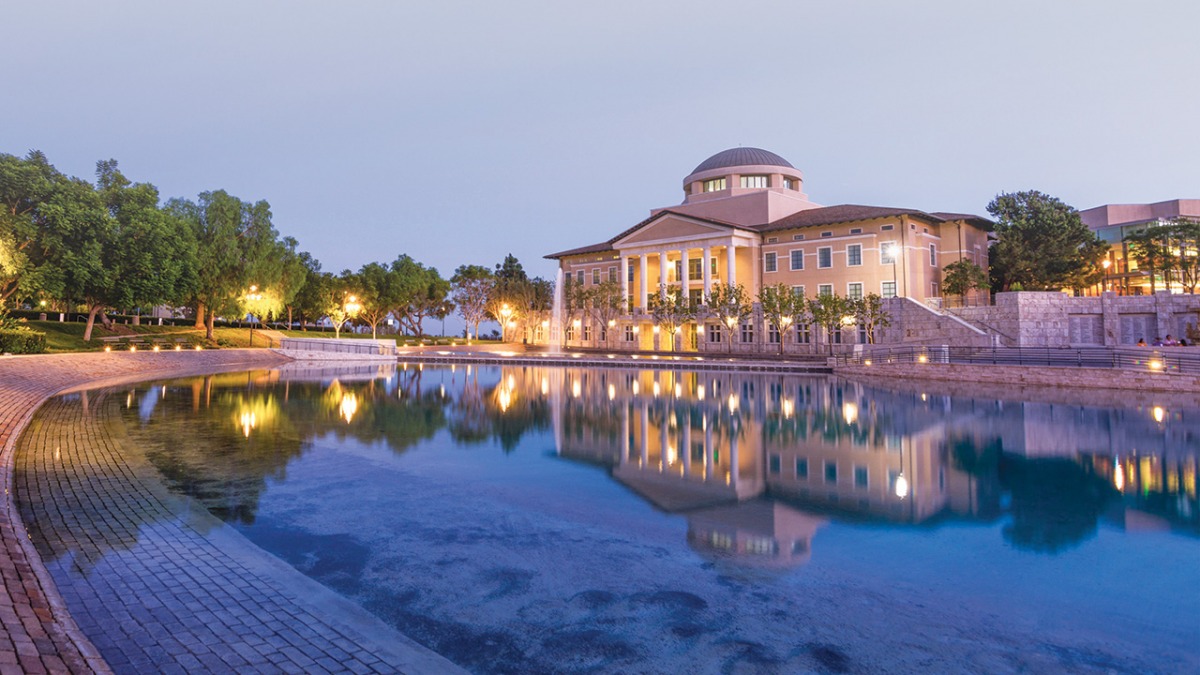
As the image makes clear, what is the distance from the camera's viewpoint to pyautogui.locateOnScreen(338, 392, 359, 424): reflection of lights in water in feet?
65.1

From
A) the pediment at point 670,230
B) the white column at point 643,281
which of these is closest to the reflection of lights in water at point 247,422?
the pediment at point 670,230

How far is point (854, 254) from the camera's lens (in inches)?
2164

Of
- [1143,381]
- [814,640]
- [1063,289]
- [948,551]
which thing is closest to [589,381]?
[1143,381]

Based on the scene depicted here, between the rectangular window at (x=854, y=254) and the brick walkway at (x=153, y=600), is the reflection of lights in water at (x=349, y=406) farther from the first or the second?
the rectangular window at (x=854, y=254)

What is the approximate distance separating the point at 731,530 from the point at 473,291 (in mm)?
76830

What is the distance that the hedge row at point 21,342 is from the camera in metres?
31.2

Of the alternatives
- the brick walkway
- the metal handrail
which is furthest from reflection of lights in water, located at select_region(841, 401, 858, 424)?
the brick walkway

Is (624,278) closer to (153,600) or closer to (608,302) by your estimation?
(608,302)

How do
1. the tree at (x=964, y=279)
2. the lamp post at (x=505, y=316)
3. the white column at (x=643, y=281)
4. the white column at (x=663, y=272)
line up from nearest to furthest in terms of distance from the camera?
1. the tree at (x=964, y=279)
2. the white column at (x=663, y=272)
3. the white column at (x=643, y=281)
4. the lamp post at (x=505, y=316)

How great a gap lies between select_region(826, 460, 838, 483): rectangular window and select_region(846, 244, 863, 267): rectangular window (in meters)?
45.8

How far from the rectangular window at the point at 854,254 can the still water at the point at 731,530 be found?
3620 cm

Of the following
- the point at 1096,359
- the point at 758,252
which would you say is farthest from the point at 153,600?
the point at 758,252

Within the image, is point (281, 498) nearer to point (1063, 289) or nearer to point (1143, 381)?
point (1143, 381)

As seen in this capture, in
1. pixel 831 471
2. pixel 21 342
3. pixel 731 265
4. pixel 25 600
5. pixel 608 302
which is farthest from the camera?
pixel 608 302
